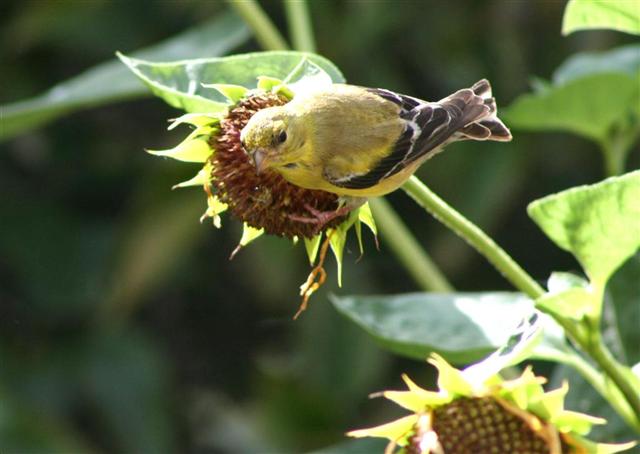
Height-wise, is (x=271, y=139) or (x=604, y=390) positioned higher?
(x=271, y=139)

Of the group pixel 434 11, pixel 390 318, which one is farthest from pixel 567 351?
pixel 434 11

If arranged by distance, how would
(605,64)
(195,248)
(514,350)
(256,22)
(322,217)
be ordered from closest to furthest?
(514,350)
(322,217)
(256,22)
(605,64)
(195,248)

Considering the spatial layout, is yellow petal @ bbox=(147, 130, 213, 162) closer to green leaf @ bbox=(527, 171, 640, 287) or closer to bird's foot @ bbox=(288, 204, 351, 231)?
bird's foot @ bbox=(288, 204, 351, 231)

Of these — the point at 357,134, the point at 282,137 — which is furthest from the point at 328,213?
the point at 357,134

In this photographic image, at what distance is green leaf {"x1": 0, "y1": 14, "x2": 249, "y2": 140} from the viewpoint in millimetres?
1636

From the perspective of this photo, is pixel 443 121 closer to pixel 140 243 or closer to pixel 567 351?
pixel 567 351

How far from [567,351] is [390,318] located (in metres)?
0.23

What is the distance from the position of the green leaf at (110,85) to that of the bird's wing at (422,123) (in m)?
0.39

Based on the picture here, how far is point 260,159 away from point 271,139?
3 centimetres

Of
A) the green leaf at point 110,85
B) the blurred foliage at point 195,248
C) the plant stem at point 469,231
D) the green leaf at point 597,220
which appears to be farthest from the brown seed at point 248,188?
the blurred foliage at point 195,248

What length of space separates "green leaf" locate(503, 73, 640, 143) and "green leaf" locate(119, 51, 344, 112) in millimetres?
579

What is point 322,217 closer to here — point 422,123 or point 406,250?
point 422,123

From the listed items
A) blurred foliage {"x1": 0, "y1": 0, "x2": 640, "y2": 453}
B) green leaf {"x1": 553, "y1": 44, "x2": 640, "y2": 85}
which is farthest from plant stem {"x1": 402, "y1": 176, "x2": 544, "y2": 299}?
blurred foliage {"x1": 0, "y1": 0, "x2": 640, "y2": 453}

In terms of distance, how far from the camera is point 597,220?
1.10 m
